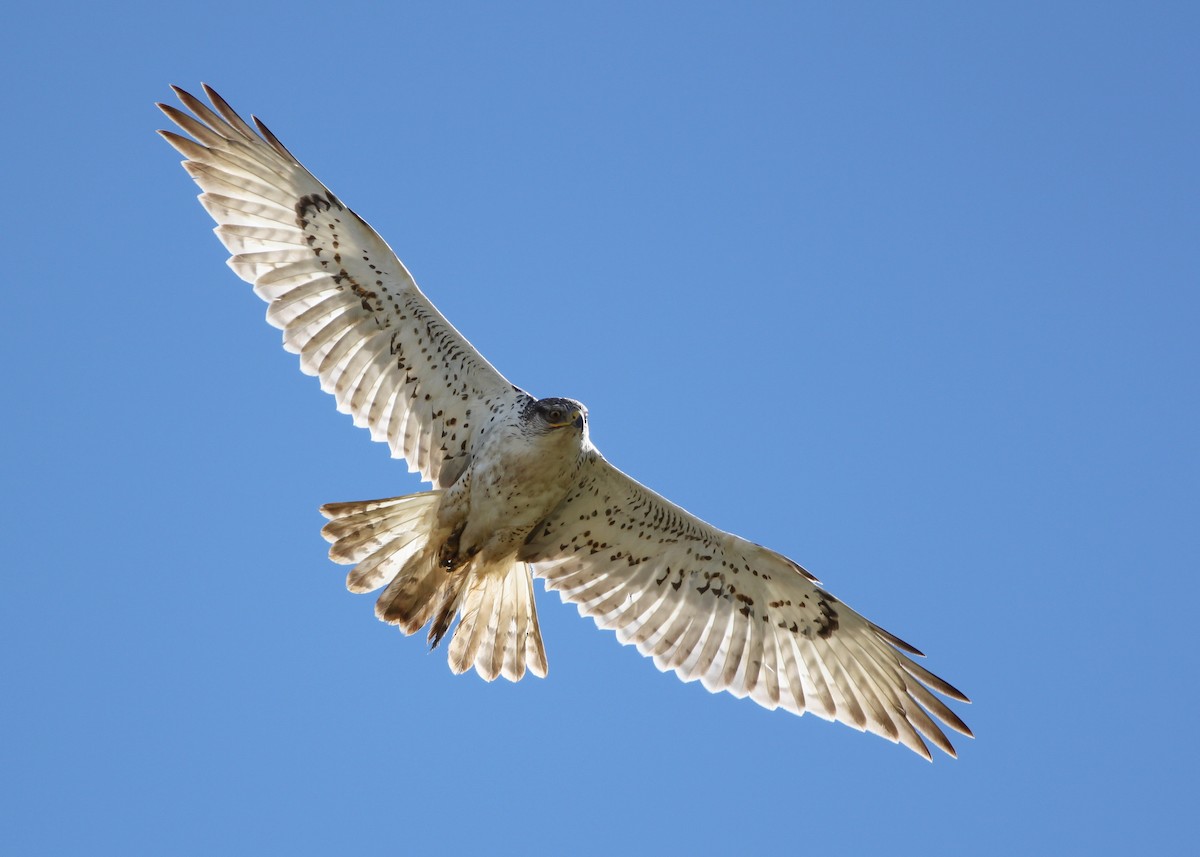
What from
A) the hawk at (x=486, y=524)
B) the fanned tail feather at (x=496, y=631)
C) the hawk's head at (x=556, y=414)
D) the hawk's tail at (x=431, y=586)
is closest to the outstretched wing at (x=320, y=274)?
the hawk at (x=486, y=524)

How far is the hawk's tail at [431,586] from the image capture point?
8711 mm

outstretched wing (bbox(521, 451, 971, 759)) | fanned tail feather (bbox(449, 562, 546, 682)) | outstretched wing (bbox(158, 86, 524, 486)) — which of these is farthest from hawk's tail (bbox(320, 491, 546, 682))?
outstretched wing (bbox(158, 86, 524, 486))

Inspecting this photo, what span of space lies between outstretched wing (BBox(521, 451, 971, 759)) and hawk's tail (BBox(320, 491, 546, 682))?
39 centimetres

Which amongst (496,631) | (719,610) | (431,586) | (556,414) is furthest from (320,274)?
(719,610)

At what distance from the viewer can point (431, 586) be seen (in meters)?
8.84

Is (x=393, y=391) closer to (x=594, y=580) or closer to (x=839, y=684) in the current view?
(x=594, y=580)

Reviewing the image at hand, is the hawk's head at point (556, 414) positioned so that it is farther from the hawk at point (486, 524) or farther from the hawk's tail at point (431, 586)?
the hawk's tail at point (431, 586)

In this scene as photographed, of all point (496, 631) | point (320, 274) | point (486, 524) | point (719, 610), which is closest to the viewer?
point (486, 524)

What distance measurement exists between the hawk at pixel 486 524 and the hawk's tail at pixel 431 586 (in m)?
0.01

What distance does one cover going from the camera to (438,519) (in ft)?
29.0

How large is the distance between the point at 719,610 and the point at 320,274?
3801mm

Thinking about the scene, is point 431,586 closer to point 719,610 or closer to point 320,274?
point 719,610

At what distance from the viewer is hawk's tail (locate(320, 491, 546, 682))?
28.6 ft

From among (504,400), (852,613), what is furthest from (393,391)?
(852,613)
